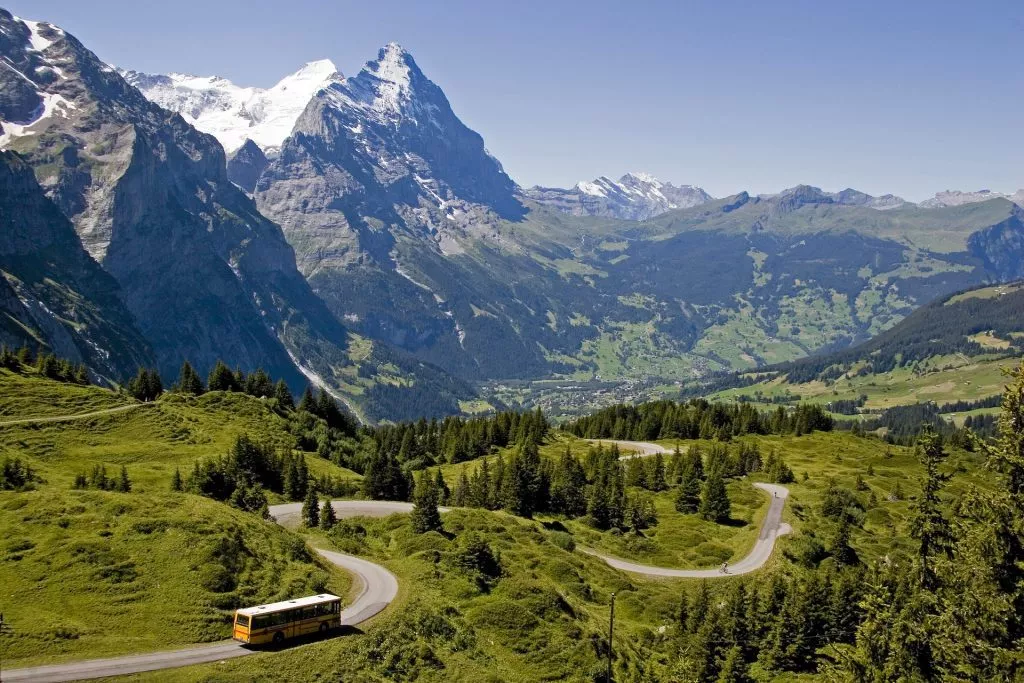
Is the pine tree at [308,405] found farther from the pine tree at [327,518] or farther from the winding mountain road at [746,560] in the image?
the winding mountain road at [746,560]

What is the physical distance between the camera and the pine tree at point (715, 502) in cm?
12931

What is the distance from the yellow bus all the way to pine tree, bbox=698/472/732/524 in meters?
92.6

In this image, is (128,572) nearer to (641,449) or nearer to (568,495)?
(568,495)

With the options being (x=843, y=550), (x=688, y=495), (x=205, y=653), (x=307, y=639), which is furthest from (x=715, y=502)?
(x=205, y=653)

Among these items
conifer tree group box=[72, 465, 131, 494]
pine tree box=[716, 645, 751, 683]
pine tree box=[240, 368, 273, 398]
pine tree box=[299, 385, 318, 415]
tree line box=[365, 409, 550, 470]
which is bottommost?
pine tree box=[716, 645, 751, 683]

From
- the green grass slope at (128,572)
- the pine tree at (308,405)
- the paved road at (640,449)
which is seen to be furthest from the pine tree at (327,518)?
the paved road at (640,449)

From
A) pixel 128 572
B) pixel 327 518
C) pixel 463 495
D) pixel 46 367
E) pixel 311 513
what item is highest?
pixel 46 367

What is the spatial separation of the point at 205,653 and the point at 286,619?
5.48m

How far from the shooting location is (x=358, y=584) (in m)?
63.4

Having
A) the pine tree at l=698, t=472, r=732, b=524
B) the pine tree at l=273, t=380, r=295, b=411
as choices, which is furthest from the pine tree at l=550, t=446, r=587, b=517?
the pine tree at l=273, t=380, r=295, b=411

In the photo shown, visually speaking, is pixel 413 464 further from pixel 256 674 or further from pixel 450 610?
pixel 256 674

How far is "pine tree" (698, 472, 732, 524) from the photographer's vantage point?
12931 cm

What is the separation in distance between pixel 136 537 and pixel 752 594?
2919 inches

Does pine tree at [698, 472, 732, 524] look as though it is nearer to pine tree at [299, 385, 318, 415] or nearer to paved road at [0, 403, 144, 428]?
pine tree at [299, 385, 318, 415]
